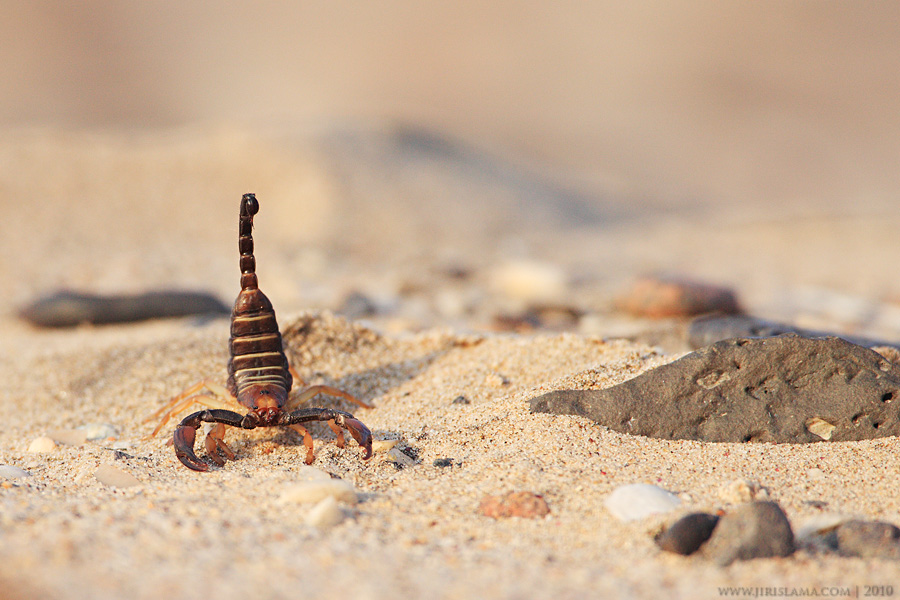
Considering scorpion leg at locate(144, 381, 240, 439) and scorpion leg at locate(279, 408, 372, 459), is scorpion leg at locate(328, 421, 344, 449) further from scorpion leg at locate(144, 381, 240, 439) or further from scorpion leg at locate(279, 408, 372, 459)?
scorpion leg at locate(144, 381, 240, 439)

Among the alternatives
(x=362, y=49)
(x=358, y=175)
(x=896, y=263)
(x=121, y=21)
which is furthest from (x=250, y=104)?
(x=896, y=263)

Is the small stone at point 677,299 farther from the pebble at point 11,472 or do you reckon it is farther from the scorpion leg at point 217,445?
the pebble at point 11,472

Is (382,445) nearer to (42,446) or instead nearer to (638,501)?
(638,501)

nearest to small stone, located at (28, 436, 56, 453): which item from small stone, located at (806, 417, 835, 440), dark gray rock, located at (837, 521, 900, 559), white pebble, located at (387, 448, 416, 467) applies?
white pebble, located at (387, 448, 416, 467)

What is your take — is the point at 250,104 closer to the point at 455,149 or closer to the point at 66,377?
the point at 455,149

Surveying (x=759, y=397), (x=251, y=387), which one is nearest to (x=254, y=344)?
(x=251, y=387)
